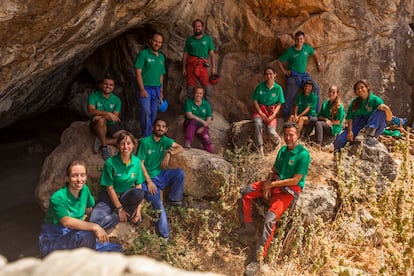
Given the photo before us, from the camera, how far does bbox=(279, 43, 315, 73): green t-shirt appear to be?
7.68 meters

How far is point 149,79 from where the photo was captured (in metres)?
6.58

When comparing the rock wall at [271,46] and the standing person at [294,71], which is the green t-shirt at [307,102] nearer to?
the standing person at [294,71]

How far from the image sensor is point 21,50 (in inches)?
190

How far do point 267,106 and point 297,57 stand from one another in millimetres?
1416

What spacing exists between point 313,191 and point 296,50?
10.4 feet

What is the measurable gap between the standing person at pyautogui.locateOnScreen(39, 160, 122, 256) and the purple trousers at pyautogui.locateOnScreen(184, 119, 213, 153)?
7.56 feet

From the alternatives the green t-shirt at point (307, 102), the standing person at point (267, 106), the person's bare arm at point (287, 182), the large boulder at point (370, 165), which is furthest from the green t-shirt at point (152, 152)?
the green t-shirt at point (307, 102)

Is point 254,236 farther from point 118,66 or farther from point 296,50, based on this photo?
point 118,66

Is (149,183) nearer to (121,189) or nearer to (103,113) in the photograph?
(121,189)

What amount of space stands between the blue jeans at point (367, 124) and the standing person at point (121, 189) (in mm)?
3072

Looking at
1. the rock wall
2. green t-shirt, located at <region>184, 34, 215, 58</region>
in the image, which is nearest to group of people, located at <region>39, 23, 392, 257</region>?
green t-shirt, located at <region>184, 34, 215, 58</region>

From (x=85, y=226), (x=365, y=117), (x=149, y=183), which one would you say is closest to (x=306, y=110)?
(x=365, y=117)

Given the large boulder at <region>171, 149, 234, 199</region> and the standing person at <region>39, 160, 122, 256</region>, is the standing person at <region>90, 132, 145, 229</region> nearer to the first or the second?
the standing person at <region>39, 160, 122, 256</region>

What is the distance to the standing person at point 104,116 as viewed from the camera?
5789mm
